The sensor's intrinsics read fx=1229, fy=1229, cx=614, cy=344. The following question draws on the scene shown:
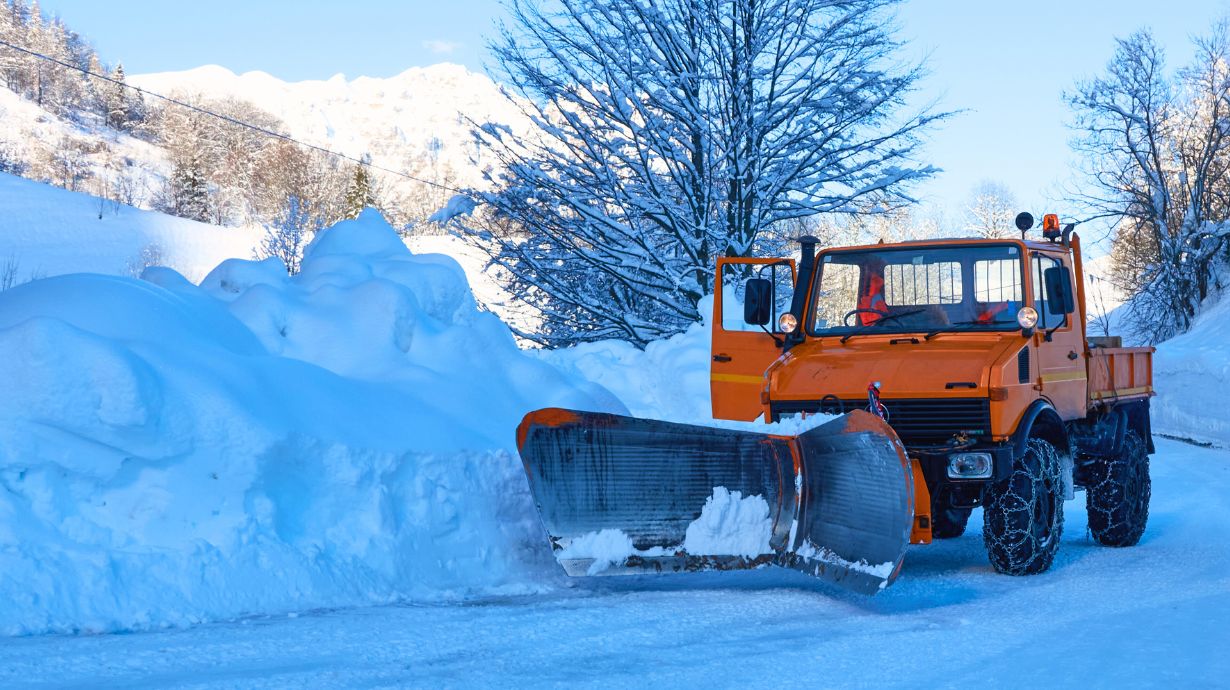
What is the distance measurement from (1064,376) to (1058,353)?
8.3 inches

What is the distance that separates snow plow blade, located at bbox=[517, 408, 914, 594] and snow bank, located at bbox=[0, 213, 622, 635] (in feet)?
1.77

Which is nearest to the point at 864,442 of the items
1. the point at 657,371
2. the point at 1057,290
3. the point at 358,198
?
the point at 1057,290

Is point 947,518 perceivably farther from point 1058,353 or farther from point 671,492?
point 671,492

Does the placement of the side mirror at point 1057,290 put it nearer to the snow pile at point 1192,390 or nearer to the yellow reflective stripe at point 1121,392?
the yellow reflective stripe at point 1121,392

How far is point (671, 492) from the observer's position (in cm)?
708

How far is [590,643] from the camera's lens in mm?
5477

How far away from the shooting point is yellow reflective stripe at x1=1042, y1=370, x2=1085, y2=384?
7891 millimetres

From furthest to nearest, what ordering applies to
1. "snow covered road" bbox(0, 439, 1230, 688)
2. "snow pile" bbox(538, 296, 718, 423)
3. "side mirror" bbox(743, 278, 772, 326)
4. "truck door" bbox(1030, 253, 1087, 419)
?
1. "snow pile" bbox(538, 296, 718, 423)
2. "side mirror" bbox(743, 278, 772, 326)
3. "truck door" bbox(1030, 253, 1087, 419)
4. "snow covered road" bbox(0, 439, 1230, 688)

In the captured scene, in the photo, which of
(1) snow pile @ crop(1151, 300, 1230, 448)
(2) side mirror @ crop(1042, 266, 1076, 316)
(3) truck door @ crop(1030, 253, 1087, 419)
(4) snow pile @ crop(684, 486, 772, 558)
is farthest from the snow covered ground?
(1) snow pile @ crop(1151, 300, 1230, 448)

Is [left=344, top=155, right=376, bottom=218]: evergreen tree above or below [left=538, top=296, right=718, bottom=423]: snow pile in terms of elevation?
above

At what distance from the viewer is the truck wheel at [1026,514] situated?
24.0 ft

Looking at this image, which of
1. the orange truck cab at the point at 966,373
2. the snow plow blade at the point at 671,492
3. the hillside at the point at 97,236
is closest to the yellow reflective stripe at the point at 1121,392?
the orange truck cab at the point at 966,373

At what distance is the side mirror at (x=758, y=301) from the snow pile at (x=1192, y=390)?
15.6 meters

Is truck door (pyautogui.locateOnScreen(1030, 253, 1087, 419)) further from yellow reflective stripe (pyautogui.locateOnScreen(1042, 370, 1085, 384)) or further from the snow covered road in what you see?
the snow covered road
